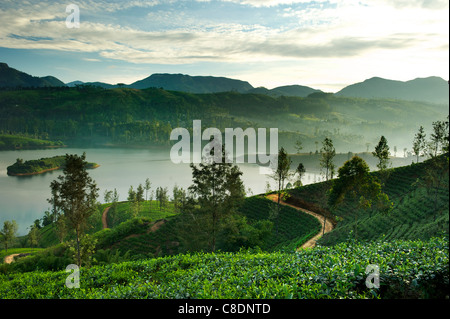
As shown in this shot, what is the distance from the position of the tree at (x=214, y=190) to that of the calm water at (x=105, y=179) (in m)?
82.5

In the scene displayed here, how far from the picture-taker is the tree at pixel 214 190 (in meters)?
27.8

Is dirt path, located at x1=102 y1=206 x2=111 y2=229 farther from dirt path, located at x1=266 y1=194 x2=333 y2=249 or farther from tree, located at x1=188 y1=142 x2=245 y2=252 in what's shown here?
tree, located at x1=188 y1=142 x2=245 y2=252

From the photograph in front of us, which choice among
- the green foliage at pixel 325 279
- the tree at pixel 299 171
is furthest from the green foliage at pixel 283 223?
the green foliage at pixel 325 279

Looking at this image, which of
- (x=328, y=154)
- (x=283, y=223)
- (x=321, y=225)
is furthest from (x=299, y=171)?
(x=321, y=225)

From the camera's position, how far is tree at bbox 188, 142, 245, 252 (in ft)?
91.0

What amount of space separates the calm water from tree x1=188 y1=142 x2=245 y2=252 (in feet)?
271

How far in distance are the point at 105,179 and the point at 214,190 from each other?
117093 millimetres

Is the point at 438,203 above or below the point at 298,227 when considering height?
above

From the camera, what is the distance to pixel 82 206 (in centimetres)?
2375

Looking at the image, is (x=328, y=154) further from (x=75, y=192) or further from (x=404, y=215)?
(x=75, y=192)

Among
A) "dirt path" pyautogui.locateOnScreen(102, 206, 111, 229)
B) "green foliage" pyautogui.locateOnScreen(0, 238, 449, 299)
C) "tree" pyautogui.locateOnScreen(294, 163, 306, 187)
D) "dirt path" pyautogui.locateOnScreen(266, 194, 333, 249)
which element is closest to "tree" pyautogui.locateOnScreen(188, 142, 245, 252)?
"dirt path" pyautogui.locateOnScreen(266, 194, 333, 249)
